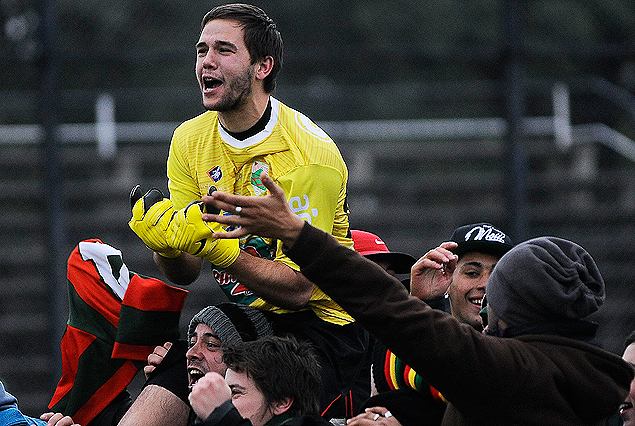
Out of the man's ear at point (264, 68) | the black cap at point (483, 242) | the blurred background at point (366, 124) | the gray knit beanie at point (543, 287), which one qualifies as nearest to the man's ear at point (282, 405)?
the gray knit beanie at point (543, 287)

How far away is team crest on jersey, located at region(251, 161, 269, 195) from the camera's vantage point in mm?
2908

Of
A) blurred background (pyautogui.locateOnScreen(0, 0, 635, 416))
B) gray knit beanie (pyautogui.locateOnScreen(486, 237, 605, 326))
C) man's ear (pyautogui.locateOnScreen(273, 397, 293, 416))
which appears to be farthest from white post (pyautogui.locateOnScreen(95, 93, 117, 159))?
gray knit beanie (pyautogui.locateOnScreen(486, 237, 605, 326))

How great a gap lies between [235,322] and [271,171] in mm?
458

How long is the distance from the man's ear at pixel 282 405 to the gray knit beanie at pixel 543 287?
0.65 meters

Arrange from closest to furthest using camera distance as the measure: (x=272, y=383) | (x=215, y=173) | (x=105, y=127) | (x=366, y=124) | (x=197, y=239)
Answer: (x=272, y=383)
(x=197, y=239)
(x=215, y=173)
(x=105, y=127)
(x=366, y=124)

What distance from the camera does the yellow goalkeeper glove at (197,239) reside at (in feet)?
8.52

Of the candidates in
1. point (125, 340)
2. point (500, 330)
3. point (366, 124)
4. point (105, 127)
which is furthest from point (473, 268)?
point (105, 127)

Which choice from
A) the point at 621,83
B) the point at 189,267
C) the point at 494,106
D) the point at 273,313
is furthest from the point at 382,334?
the point at 621,83

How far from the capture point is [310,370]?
8.46ft

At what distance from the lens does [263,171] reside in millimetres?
2910

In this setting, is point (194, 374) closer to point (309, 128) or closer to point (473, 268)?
point (309, 128)

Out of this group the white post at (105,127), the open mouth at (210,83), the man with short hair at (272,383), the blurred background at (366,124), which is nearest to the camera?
the man with short hair at (272,383)

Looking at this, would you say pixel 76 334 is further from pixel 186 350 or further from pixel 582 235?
pixel 582 235

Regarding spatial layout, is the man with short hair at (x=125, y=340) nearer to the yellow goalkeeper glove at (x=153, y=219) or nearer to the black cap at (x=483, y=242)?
the yellow goalkeeper glove at (x=153, y=219)
